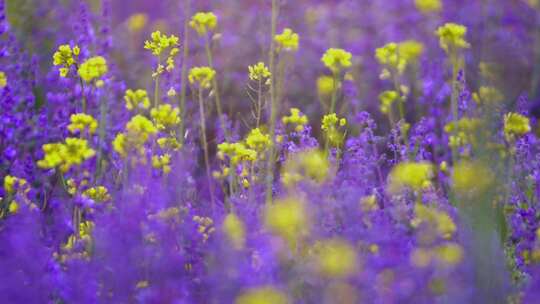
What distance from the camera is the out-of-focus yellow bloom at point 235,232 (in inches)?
79.6

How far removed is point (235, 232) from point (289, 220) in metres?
0.21

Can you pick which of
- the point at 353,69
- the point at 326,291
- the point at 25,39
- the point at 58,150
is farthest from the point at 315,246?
the point at 25,39

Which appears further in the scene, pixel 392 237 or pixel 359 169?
pixel 359 169

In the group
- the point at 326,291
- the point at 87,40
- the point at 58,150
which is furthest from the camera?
the point at 87,40

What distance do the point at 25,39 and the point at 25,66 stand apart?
98 centimetres

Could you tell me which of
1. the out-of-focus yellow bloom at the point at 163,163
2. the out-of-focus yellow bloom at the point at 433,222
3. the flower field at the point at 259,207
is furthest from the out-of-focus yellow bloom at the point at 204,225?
the out-of-focus yellow bloom at the point at 433,222

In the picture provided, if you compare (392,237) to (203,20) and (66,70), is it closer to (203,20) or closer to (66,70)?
(203,20)

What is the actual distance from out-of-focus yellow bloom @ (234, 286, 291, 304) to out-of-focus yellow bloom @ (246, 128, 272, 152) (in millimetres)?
911

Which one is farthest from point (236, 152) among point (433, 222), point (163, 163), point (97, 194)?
point (433, 222)

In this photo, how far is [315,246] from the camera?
222 centimetres

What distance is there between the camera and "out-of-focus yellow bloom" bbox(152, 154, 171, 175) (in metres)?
2.53

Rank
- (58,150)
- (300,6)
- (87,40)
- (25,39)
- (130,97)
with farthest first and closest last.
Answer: (300,6)
(25,39)
(87,40)
(130,97)
(58,150)

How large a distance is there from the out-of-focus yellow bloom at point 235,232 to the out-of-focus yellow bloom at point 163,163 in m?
0.38

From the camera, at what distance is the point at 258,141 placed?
2.74 metres
